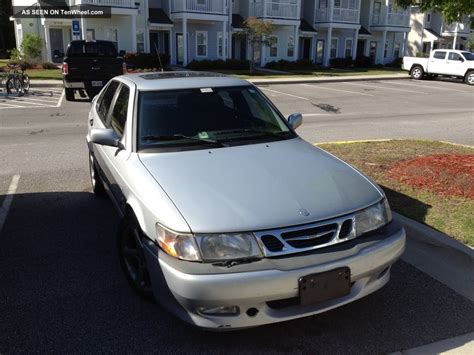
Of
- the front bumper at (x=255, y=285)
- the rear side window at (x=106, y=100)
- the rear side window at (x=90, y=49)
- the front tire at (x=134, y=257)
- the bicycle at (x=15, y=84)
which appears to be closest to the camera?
the front bumper at (x=255, y=285)

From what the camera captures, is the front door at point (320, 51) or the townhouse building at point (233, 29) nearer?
the townhouse building at point (233, 29)

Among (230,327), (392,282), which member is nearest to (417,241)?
(392,282)

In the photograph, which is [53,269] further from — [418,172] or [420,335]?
[418,172]

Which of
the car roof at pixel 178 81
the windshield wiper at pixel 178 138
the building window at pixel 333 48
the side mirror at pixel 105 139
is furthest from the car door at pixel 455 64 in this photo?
the side mirror at pixel 105 139

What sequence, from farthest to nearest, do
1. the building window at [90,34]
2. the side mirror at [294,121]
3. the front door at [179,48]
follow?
1. the front door at [179,48]
2. the building window at [90,34]
3. the side mirror at [294,121]

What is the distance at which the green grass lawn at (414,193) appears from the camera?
471 cm

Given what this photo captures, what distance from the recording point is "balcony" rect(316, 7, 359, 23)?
35.8m

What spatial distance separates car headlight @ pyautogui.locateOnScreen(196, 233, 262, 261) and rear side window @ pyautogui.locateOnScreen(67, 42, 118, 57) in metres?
14.5

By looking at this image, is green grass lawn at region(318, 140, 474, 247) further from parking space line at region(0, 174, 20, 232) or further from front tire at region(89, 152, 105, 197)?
parking space line at region(0, 174, 20, 232)

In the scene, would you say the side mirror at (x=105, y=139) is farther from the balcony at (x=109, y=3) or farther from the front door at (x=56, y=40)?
the front door at (x=56, y=40)

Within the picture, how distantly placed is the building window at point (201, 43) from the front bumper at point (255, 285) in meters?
29.8

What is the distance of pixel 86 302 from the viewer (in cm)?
352

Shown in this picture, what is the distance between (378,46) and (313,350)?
1671 inches

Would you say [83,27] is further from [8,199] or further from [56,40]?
[8,199]
